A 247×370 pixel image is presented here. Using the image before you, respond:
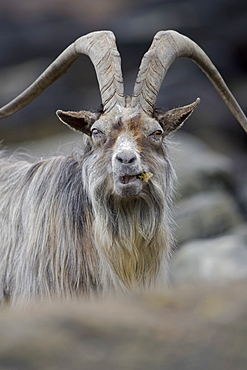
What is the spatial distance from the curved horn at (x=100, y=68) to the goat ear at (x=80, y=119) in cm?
14

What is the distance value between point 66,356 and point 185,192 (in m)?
9.97

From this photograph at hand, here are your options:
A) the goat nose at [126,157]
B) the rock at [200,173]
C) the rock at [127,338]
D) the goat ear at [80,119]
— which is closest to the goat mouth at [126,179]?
the goat nose at [126,157]

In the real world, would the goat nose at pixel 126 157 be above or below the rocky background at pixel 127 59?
below

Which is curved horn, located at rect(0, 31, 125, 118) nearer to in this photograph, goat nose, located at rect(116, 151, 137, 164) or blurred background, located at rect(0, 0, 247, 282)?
goat nose, located at rect(116, 151, 137, 164)

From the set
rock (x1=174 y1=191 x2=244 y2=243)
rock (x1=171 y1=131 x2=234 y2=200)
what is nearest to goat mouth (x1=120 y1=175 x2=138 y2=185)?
rock (x1=174 y1=191 x2=244 y2=243)

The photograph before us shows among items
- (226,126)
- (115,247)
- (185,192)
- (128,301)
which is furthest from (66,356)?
(226,126)

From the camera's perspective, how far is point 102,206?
548 centimetres

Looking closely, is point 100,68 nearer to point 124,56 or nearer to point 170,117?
point 170,117

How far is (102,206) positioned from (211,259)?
4.73 m

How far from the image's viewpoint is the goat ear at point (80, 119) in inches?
222

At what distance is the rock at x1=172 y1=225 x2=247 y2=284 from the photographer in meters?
9.58

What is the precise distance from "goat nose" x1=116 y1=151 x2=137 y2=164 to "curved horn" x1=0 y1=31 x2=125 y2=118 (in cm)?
73

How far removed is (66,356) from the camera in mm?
1997

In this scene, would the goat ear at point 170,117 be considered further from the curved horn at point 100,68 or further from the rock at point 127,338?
the rock at point 127,338
